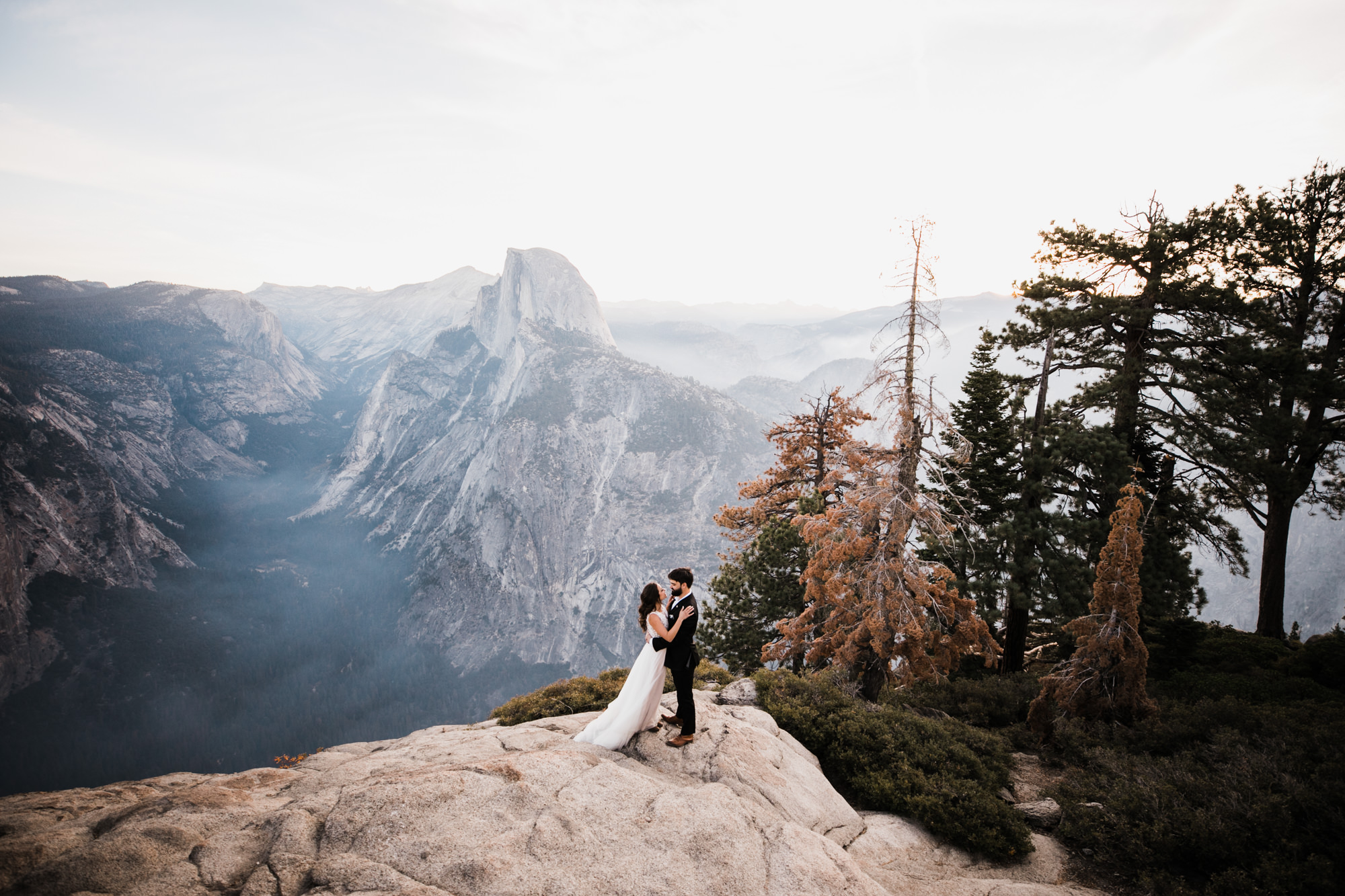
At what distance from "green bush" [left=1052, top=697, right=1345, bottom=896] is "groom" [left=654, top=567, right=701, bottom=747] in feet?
18.7

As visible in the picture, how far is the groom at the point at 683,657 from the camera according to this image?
782cm

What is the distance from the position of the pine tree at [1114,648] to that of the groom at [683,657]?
8.45m

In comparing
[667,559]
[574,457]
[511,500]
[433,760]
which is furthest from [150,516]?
[433,760]

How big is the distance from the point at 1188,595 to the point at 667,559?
15868cm

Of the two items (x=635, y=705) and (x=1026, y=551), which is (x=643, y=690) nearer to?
(x=635, y=705)

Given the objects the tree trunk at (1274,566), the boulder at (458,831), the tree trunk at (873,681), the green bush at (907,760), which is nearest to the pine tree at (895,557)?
the tree trunk at (873,681)

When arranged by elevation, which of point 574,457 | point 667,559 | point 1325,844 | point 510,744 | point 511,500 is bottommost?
point 667,559

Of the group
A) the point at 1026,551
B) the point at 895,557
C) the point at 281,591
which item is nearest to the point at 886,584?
the point at 895,557

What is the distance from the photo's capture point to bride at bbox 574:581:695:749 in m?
7.67

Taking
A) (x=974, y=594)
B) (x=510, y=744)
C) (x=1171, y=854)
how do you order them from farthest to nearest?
1. (x=974, y=594)
2. (x=510, y=744)
3. (x=1171, y=854)

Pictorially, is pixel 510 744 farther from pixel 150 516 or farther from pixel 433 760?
pixel 150 516

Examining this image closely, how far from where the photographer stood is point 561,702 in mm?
11438

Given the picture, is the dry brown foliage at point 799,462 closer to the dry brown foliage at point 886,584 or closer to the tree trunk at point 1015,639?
the dry brown foliage at point 886,584

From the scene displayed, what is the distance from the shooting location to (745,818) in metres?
6.47
